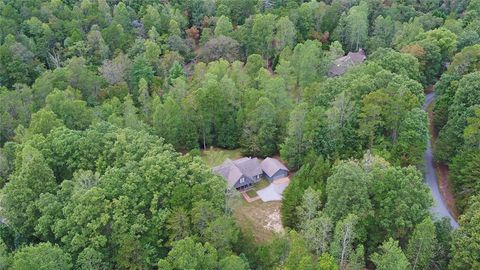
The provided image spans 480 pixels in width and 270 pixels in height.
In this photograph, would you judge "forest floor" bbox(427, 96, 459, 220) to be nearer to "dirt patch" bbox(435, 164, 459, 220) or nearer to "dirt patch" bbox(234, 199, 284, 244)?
"dirt patch" bbox(435, 164, 459, 220)

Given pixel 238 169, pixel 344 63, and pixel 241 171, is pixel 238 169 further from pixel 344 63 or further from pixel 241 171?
pixel 344 63

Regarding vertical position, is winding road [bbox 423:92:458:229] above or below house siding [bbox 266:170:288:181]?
below

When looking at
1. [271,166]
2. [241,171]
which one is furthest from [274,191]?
[241,171]

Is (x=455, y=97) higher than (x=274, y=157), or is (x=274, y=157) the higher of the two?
(x=455, y=97)

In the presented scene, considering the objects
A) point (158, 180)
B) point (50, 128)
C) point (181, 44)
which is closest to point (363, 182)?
point (158, 180)

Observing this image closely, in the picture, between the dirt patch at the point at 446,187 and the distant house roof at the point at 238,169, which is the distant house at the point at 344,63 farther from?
the distant house roof at the point at 238,169

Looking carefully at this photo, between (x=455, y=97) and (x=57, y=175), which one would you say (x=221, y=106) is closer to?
(x=57, y=175)

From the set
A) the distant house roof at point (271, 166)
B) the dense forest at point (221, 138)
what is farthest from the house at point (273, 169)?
the dense forest at point (221, 138)

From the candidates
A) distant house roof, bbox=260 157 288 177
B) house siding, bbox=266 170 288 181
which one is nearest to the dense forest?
house siding, bbox=266 170 288 181
